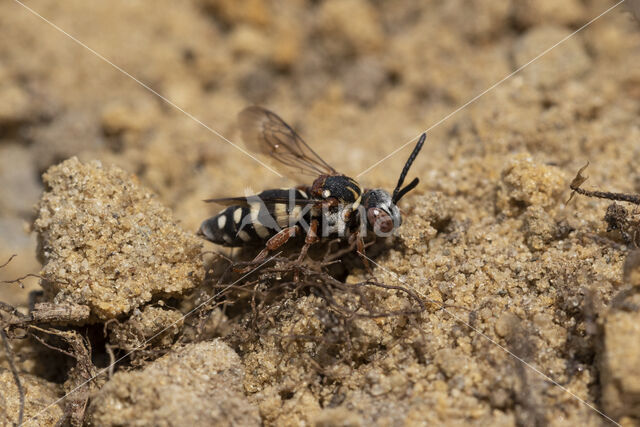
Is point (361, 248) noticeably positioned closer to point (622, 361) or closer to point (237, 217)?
point (237, 217)

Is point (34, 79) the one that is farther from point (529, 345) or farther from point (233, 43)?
point (529, 345)

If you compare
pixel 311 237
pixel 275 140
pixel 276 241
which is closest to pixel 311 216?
pixel 311 237

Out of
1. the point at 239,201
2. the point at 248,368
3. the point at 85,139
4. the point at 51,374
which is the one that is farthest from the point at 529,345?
the point at 85,139

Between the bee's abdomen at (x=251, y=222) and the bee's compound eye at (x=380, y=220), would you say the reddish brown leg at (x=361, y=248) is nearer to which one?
the bee's compound eye at (x=380, y=220)

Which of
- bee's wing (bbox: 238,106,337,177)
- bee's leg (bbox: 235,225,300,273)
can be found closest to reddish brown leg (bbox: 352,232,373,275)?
bee's leg (bbox: 235,225,300,273)

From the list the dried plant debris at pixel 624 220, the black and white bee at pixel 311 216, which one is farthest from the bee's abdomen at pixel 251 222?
the dried plant debris at pixel 624 220

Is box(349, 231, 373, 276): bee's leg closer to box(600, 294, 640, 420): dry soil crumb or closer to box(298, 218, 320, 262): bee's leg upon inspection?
box(298, 218, 320, 262): bee's leg
